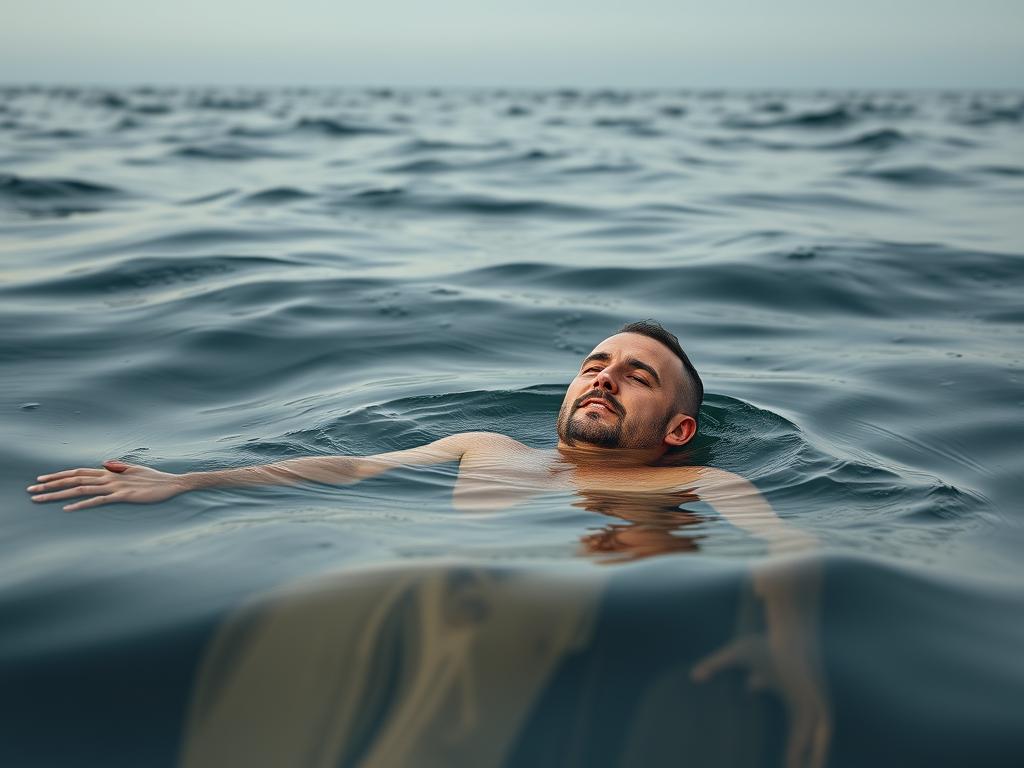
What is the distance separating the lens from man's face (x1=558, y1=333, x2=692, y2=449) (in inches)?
216

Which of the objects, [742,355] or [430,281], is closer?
[742,355]

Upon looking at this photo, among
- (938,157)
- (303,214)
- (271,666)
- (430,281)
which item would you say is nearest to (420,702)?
(271,666)

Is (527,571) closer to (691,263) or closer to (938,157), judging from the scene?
(691,263)

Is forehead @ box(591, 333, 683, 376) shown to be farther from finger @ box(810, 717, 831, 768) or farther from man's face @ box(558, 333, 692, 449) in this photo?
finger @ box(810, 717, 831, 768)

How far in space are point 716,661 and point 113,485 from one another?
2564mm

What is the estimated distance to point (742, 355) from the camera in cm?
803

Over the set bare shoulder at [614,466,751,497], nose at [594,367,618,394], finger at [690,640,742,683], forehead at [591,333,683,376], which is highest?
forehead at [591,333,683,376]

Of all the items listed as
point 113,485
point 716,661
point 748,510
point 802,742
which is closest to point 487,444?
point 748,510

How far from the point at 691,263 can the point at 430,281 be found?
2605 millimetres

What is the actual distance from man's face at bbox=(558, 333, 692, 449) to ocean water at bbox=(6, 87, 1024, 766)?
38 cm

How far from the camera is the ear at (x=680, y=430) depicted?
5668mm

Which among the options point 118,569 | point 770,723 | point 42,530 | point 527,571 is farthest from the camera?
point 42,530

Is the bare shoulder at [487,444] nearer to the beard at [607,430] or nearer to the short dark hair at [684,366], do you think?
the beard at [607,430]

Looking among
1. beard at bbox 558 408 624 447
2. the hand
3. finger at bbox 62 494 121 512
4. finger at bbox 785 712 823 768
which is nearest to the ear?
beard at bbox 558 408 624 447
